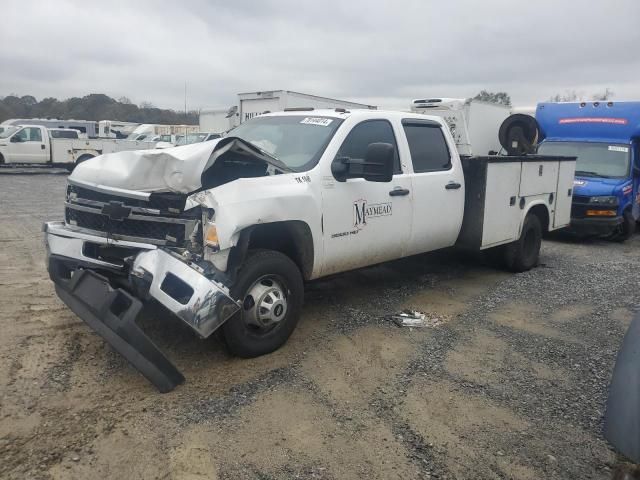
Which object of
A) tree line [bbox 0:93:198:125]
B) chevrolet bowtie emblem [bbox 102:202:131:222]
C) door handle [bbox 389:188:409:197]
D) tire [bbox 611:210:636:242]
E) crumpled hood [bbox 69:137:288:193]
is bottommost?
tire [bbox 611:210:636:242]

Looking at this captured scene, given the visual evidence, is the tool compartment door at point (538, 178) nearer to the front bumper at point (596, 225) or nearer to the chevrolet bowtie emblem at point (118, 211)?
the front bumper at point (596, 225)

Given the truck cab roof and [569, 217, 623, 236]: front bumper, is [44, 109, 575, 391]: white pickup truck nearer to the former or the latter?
the truck cab roof

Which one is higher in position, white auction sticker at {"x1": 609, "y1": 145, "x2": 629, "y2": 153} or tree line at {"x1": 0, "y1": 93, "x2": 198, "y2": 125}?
tree line at {"x1": 0, "y1": 93, "x2": 198, "y2": 125}

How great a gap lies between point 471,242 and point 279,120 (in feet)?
8.80

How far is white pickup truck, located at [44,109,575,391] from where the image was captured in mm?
3652

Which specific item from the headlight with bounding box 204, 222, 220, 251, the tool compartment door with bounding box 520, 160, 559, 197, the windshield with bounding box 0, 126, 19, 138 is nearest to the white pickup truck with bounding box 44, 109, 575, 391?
the headlight with bounding box 204, 222, 220, 251

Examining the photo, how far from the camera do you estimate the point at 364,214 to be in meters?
4.89

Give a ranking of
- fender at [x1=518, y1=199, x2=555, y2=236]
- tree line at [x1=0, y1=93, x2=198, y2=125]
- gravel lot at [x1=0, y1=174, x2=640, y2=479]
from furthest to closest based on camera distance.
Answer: tree line at [x1=0, y1=93, x2=198, y2=125] → fender at [x1=518, y1=199, x2=555, y2=236] → gravel lot at [x1=0, y1=174, x2=640, y2=479]

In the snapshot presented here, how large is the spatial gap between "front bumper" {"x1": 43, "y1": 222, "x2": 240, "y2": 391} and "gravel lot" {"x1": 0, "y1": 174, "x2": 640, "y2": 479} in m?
0.29

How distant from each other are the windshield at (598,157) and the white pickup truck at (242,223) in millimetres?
6303

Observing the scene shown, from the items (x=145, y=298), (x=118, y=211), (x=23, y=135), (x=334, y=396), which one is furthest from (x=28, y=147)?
(x=334, y=396)

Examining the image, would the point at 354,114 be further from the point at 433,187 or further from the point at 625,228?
the point at 625,228

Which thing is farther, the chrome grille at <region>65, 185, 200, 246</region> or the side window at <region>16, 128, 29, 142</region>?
the side window at <region>16, 128, 29, 142</region>

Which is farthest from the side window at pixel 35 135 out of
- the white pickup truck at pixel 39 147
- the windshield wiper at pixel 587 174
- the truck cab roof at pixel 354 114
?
the windshield wiper at pixel 587 174
